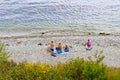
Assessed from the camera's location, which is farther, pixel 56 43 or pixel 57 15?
pixel 57 15

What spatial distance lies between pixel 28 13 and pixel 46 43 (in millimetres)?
14731

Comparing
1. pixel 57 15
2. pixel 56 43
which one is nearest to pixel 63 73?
pixel 56 43

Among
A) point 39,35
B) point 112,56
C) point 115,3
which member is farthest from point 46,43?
point 115,3

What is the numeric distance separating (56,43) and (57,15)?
13.1 m

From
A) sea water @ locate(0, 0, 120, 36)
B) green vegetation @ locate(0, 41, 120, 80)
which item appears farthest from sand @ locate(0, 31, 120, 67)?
green vegetation @ locate(0, 41, 120, 80)

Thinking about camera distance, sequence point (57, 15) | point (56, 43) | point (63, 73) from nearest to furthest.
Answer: point (63, 73), point (56, 43), point (57, 15)

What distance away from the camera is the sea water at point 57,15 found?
116ft

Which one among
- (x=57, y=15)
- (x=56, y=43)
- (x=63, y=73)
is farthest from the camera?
(x=57, y=15)

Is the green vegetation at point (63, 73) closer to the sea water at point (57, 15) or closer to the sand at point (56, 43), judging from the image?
the sand at point (56, 43)

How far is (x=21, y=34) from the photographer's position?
3269 cm

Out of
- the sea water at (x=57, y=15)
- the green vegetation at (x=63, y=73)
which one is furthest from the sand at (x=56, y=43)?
the green vegetation at (x=63, y=73)

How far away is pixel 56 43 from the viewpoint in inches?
1078

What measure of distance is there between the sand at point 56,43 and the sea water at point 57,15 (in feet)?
11.3

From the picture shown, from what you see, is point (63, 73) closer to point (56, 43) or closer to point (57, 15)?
point (56, 43)
